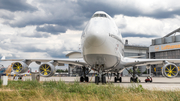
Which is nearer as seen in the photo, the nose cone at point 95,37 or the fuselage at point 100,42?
the nose cone at point 95,37

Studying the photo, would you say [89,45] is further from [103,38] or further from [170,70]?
[170,70]

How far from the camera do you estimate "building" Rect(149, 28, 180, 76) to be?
60725mm

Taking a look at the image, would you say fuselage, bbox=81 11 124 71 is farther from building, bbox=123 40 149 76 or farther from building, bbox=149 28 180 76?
building, bbox=123 40 149 76

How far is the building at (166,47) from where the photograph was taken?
199ft

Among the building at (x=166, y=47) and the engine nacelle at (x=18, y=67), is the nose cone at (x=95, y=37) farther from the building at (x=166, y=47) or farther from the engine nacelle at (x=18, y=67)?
the building at (x=166, y=47)

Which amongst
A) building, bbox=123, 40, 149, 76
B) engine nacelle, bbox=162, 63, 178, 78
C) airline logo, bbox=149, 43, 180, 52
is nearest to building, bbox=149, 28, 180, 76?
airline logo, bbox=149, 43, 180, 52

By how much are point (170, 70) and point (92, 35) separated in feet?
30.1

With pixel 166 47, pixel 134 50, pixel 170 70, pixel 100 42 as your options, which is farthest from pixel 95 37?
pixel 134 50

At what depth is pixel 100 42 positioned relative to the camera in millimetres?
12242

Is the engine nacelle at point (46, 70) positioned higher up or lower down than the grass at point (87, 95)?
higher up

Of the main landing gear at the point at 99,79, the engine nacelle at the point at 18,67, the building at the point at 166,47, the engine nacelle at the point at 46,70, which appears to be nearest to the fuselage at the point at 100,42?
the main landing gear at the point at 99,79

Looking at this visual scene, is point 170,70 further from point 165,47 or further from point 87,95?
point 165,47

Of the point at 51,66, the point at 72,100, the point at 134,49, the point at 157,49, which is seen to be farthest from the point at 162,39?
the point at 72,100

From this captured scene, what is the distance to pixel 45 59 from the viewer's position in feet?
63.2
